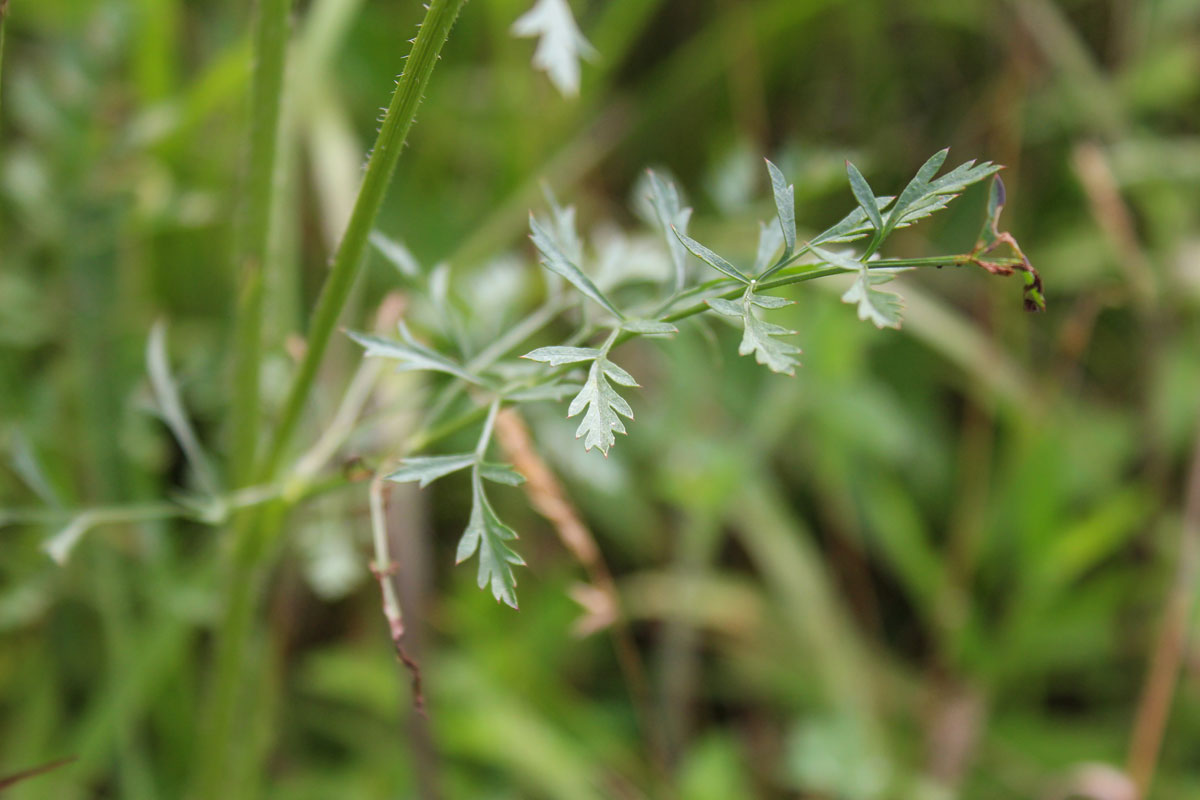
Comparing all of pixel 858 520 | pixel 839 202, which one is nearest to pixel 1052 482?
pixel 858 520

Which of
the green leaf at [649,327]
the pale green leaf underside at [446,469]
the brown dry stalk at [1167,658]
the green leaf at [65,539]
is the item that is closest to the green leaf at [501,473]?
the pale green leaf underside at [446,469]

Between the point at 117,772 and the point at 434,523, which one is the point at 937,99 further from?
the point at 117,772

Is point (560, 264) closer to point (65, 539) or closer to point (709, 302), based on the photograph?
point (709, 302)

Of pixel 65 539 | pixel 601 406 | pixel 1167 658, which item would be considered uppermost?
pixel 601 406

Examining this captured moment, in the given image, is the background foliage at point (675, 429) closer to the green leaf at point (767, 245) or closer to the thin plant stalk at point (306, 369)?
the thin plant stalk at point (306, 369)

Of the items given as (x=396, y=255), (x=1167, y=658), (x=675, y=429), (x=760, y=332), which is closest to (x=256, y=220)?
(x=396, y=255)

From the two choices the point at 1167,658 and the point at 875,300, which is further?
the point at 1167,658

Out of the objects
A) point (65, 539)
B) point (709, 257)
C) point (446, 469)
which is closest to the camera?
point (709, 257)
